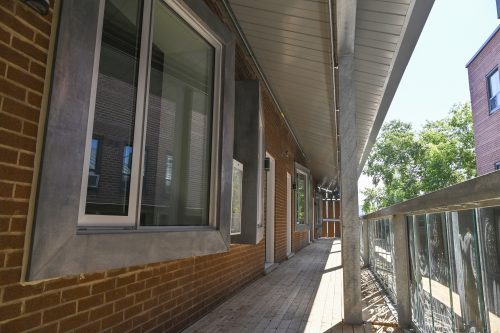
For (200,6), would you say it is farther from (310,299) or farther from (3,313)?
(310,299)

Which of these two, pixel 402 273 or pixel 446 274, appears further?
pixel 402 273

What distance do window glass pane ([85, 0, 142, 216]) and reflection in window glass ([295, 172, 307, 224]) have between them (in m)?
8.93

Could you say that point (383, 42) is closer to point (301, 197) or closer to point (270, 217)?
point (270, 217)

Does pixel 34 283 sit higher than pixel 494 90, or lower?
lower

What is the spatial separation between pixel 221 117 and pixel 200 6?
860 millimetres

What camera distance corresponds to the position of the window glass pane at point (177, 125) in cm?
241

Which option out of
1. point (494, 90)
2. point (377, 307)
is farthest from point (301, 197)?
point (494, 90)

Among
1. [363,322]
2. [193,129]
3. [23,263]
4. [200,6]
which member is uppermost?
[200,6]

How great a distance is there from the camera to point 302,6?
3.74m

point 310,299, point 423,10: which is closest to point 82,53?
point 423,10

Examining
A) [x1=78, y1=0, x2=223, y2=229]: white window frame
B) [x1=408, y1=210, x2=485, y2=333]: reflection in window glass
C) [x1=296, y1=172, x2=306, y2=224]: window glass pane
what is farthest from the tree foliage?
[x1=78, y1=0, x2=223, y2=229]: white window frame

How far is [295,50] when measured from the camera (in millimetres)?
4770

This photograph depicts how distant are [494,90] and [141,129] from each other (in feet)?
52.7

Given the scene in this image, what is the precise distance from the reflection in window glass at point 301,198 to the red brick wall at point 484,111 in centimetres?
807
